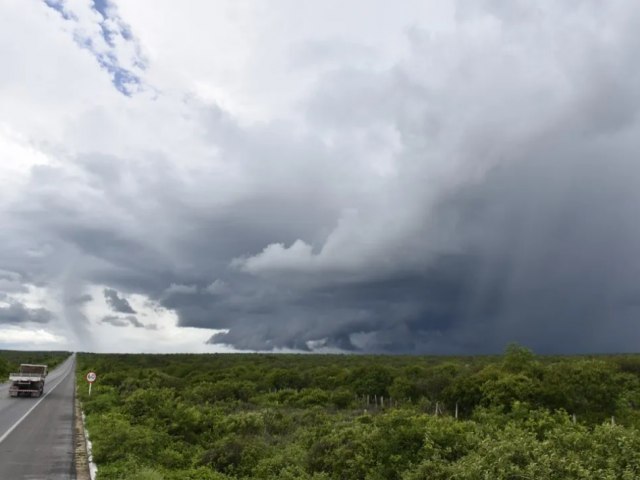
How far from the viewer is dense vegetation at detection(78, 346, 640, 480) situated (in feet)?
38.2

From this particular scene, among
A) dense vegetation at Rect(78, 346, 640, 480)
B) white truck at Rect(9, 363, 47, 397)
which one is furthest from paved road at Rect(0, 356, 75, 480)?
white truck at Rect(9, 363, 47, 397)

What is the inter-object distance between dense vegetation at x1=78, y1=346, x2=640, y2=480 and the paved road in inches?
49.1

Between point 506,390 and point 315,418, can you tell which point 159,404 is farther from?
point 506,390

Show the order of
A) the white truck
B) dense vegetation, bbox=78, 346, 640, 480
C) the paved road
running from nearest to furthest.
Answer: dense vegetation, bbox=78, 346, 640, 480, the paved road, the white truck

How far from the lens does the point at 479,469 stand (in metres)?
10.7

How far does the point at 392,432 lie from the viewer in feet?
53.6

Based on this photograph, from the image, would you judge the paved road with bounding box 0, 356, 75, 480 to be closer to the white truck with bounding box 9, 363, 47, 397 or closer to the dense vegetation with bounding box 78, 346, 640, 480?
the dense vegetation with bounding box 78, 346, 640, 480

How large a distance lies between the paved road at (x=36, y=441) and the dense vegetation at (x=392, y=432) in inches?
49.1

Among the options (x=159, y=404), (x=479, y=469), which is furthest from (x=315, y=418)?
(x=479, y=469)

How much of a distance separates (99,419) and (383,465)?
17088mm

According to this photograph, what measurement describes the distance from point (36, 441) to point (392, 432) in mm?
14308

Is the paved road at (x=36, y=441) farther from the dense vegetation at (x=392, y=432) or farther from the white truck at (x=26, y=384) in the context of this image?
the white truck at (x=26, y=384)

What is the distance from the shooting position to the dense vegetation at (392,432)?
11656 millimetres

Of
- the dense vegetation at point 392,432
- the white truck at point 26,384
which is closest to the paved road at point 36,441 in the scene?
the dense vegetation at point 392,432
